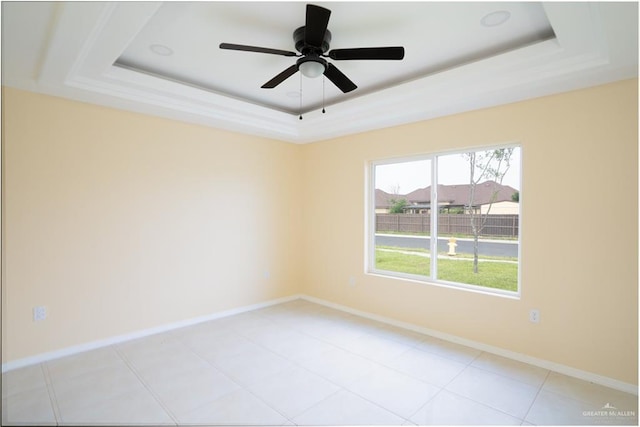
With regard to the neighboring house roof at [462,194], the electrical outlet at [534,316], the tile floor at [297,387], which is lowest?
the tile floor at [297,387]

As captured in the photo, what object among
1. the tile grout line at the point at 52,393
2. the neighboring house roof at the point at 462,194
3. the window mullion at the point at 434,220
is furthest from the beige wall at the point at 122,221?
the window mullion at the point at 434,220

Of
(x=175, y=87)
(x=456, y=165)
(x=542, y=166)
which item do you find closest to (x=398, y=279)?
(x=456, y=165)

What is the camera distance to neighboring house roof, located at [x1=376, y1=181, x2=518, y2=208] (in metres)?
3.28

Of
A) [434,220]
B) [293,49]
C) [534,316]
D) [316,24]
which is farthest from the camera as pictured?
[434,220]

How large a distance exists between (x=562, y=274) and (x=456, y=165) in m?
1.42

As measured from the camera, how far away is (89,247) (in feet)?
10.6

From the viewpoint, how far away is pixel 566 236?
2.79 metres

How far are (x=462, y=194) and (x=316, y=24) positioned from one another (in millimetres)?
2403

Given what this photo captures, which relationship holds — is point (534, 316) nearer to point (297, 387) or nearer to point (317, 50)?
point (297, 387)

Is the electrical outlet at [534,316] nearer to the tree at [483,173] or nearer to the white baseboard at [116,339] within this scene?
the tree at [483,173]

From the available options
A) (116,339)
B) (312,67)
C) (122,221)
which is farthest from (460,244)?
(116,339)

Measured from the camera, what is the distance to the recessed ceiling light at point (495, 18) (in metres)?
2.17

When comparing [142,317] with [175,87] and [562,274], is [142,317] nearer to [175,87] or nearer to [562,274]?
[175,87]

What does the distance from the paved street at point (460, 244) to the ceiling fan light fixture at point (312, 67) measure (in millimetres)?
2299
